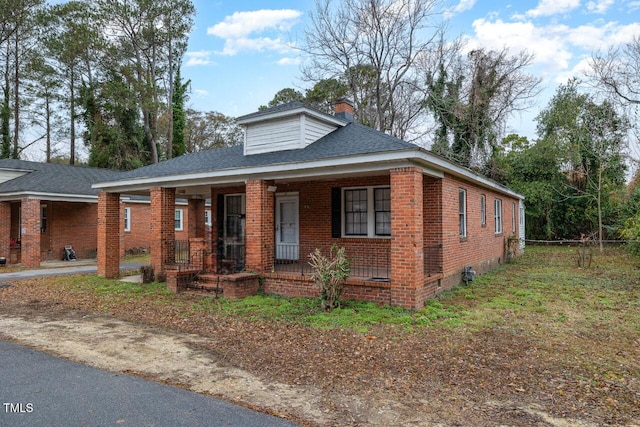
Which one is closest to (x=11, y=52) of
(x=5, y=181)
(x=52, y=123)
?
(x=52, y=123)

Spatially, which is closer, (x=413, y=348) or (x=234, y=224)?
(x=413, y=348)

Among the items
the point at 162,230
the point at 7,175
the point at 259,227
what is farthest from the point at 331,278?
the point at 7,175

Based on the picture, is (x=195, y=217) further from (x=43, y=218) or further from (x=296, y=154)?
(x=296, y=154)

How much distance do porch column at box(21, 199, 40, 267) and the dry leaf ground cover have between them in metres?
7.08

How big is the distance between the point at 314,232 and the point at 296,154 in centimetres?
273

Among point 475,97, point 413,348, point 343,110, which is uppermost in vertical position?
point 475,97

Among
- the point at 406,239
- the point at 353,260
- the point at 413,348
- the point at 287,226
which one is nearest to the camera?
the point at 413,348

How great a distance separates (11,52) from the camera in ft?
97.3

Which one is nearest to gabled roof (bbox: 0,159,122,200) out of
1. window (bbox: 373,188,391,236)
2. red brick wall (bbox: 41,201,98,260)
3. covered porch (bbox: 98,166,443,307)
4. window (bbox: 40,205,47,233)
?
red brick wall (bbox: 41,201,98,260)

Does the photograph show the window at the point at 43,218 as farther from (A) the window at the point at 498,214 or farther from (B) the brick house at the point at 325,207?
(A) the window at the point at 498,214

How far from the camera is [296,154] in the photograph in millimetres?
9945

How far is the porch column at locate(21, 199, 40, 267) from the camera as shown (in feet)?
54.2

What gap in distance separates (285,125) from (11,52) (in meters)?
30.5

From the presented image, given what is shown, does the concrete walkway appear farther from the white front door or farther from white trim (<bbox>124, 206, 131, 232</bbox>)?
the white front door
